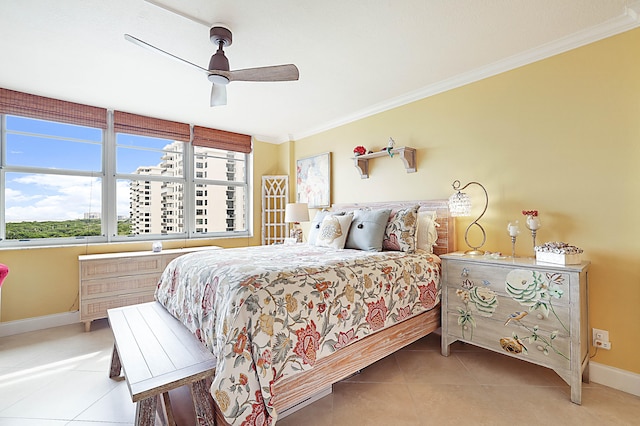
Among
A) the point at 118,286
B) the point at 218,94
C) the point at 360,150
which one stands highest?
the point at 218,94

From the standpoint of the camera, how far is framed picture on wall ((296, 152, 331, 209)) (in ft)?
13.6

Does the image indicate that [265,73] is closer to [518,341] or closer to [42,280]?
[518,341]

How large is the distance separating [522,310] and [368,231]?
1.28m

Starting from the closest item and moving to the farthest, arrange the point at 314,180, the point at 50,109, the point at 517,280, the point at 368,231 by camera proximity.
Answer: the point at 517,280 < the point at 368,231 < the point at 50,109 < the point at 314,180

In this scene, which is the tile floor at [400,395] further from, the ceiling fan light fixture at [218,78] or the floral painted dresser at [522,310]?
the ceiling fan light fixture at [218,78]

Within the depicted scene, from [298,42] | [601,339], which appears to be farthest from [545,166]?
[298,42]

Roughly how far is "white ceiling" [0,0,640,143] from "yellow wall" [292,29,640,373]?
0.20 meters

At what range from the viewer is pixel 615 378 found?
1977mm

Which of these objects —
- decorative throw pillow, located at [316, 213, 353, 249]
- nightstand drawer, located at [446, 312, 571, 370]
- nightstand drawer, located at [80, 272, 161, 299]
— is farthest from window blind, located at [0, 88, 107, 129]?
nightstand drawer, located at [446, 312, 571, 370]

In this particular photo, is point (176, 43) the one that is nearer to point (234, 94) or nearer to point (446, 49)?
point (234, 94)

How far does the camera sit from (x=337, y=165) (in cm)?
407

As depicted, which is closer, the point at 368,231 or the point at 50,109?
the point at 368,231

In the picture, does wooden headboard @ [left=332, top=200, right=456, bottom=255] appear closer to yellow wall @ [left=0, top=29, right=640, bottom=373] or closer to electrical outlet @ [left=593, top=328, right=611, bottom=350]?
yellow wall @ [left=0, top=29, right=640, bottom=373]

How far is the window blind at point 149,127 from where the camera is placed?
3.65 metres
